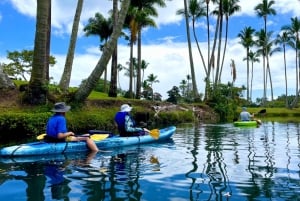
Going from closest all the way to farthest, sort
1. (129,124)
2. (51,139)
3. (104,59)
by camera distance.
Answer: (51,139) → (129,124) → (104,59)

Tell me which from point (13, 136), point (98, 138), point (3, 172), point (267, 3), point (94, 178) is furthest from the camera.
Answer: point (267, 3)

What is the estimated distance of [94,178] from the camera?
7.62m

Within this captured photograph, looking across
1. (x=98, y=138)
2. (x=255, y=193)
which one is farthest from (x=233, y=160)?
(x=98, y=138)

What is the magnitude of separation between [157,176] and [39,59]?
1223cm

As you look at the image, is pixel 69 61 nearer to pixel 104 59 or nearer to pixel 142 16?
pixel 104 59

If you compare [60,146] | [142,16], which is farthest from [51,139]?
[142,16]

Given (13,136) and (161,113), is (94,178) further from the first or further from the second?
(161,113)

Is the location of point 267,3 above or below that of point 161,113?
above

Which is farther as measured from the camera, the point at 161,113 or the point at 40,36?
the point at 161,113

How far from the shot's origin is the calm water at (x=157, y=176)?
6383 millimetres

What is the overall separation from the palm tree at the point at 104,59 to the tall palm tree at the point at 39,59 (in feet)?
6.59

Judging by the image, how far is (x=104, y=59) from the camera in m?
18.4

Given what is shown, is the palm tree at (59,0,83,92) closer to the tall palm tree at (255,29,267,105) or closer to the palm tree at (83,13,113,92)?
the palm tree at (83,13,113,92)

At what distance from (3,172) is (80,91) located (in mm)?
11854
